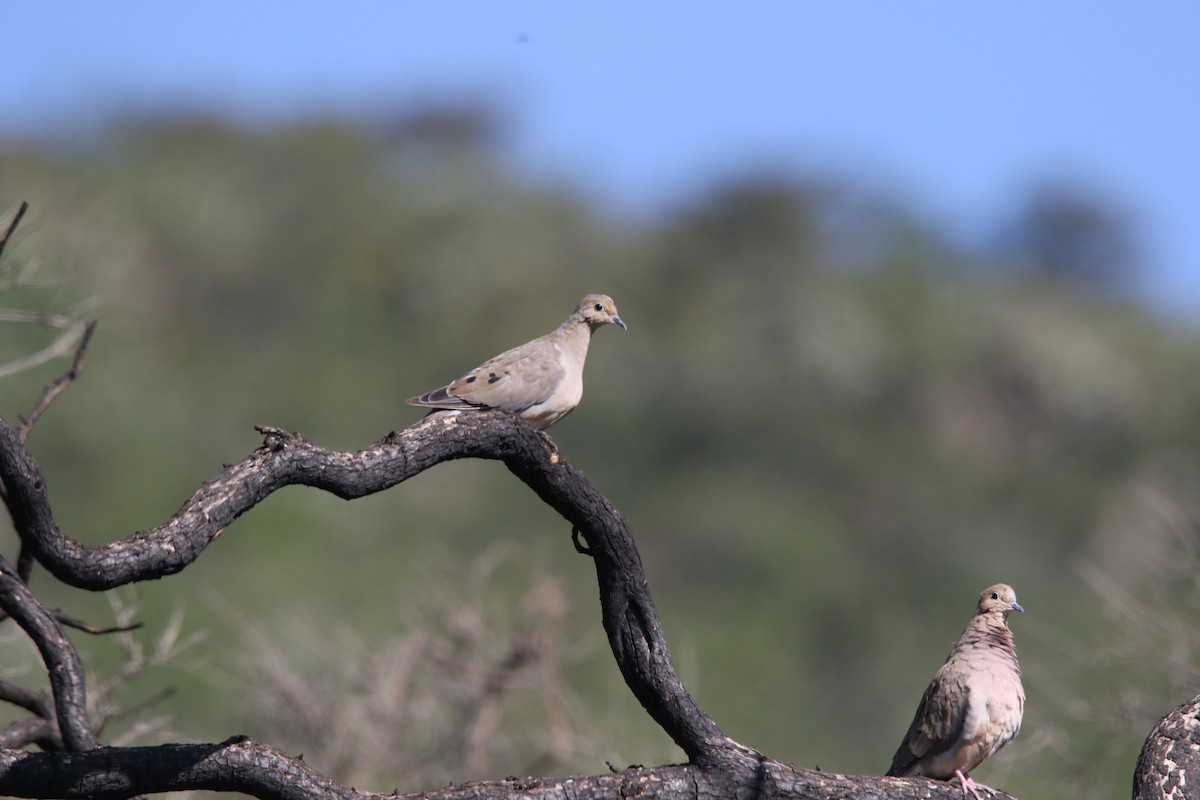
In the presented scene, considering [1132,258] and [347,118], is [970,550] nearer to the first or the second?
[1132,258]

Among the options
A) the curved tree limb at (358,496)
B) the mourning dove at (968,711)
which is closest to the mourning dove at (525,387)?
the curved tree limb at (358,496)

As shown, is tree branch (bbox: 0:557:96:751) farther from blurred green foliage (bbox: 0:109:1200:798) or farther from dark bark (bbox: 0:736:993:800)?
blurred green foliage (bbox: 0:109:1200:798)

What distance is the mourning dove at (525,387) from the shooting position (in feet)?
22.5

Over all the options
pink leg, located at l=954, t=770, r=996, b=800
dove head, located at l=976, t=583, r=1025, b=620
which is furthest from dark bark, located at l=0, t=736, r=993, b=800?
Result: dove head, located at l=976, t=583, r=1025, b=620

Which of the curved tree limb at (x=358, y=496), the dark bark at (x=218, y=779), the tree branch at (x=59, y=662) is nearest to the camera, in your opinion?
the curved tree limb at (x=358, y=496)

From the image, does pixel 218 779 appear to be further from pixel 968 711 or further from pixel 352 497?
pixel 968 711

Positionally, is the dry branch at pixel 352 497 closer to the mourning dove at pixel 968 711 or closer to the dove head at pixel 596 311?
the mourning dove at pixel 968 711

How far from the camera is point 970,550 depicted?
1490 inches

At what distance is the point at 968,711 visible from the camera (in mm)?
7070

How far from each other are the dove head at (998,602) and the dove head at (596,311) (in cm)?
196

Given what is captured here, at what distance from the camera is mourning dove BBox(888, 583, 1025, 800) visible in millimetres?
7074

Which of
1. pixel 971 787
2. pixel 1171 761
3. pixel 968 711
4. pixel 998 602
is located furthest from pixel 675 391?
pixel 1171 761

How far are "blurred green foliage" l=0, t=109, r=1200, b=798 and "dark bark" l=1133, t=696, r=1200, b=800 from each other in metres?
15.7

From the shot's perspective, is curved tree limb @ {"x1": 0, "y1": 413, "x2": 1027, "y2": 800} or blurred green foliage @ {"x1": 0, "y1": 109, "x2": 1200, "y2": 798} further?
blurred green foliage @ {"x1": 0, "y1": 109, "x2": 1200, "y2": 798}
